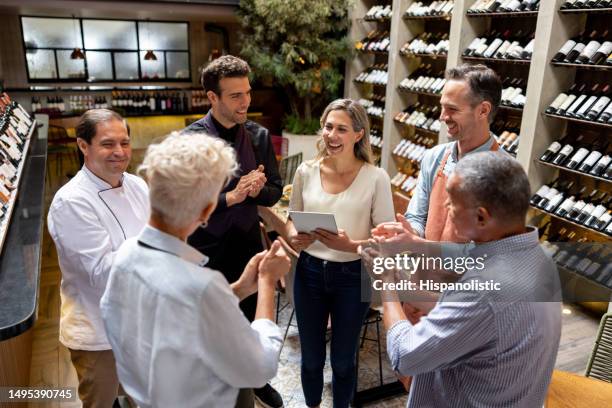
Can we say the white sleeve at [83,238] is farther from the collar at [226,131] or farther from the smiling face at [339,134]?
the smiling face at [339,134]

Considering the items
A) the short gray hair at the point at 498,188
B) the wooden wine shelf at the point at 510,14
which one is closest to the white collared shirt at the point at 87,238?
the short gray hair at the point at 498,188

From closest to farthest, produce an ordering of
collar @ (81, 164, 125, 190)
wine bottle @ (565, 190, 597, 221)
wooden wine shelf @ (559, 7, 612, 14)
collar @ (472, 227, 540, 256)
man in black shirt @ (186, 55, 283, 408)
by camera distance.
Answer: collar @ (472, 227, 540, 256), collar @ (81, 164, 125, 190), man in black shirt @ (186, 55, 283, 408), wooden wine shelf @ (559, 7, 612, 14), wine bottle @ (565, 190, 597, 221)

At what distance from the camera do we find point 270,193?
275cm

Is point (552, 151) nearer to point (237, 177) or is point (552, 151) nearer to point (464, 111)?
point (464, 111)

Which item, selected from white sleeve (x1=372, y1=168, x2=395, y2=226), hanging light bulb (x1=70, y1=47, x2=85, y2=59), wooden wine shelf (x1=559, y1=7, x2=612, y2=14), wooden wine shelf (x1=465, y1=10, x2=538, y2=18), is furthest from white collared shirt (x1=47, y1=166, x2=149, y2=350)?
hanging light bulb (x1=70, y1=47, x2=85, y2=59)

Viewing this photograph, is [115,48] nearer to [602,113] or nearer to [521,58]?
[521,58]

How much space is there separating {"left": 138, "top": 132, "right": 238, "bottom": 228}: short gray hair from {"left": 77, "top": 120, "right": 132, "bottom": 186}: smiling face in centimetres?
92

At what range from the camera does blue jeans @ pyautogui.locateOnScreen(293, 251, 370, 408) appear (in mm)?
2398

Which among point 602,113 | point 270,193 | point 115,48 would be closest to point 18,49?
point 115,48

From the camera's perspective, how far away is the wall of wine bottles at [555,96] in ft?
13.3

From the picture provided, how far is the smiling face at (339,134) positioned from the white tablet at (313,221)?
439 millimetres

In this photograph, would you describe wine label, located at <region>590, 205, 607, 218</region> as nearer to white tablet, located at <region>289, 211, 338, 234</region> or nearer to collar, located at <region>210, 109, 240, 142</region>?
white tablet, located at <region>289, 211, 338, 234</region>

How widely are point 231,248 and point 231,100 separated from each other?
2.68ft

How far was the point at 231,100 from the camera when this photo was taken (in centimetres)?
254
